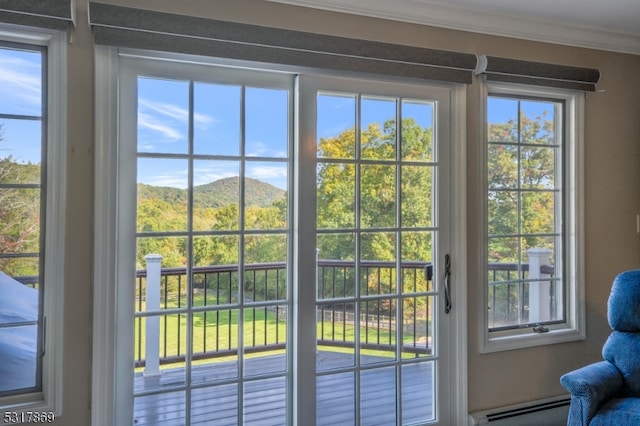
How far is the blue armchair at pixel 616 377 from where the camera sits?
2.06 meters

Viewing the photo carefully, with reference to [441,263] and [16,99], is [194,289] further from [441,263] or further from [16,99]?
[441,263]

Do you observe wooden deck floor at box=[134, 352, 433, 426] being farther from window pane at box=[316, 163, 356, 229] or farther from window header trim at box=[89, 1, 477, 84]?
window header trim at box=[89, 1, 477, 84]

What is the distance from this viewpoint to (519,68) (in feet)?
8.82

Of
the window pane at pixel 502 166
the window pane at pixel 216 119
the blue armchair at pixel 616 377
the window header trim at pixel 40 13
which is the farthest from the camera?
the window pane at pixel 502 166

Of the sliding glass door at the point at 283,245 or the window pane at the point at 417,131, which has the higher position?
the window pane at the point at 417,131

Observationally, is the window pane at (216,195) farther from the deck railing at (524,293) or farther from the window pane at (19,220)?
the deck railing at (524,293)

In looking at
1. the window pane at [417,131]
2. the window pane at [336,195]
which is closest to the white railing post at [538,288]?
the window pane at [417,131]

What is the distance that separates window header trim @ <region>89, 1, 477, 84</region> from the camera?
1965 mm

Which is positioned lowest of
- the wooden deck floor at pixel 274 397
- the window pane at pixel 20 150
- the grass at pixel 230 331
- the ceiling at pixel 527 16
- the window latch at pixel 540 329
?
the wooden deck floor at pixel 274 397

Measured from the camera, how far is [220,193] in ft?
7.31

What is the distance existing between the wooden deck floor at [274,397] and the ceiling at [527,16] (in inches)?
75.4

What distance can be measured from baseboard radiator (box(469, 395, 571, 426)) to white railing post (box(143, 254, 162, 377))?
181 cm

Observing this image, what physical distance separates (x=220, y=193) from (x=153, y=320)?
69 centimetres

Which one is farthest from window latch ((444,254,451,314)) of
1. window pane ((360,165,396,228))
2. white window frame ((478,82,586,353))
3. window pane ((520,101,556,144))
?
window pane ((520,101,556,144))
